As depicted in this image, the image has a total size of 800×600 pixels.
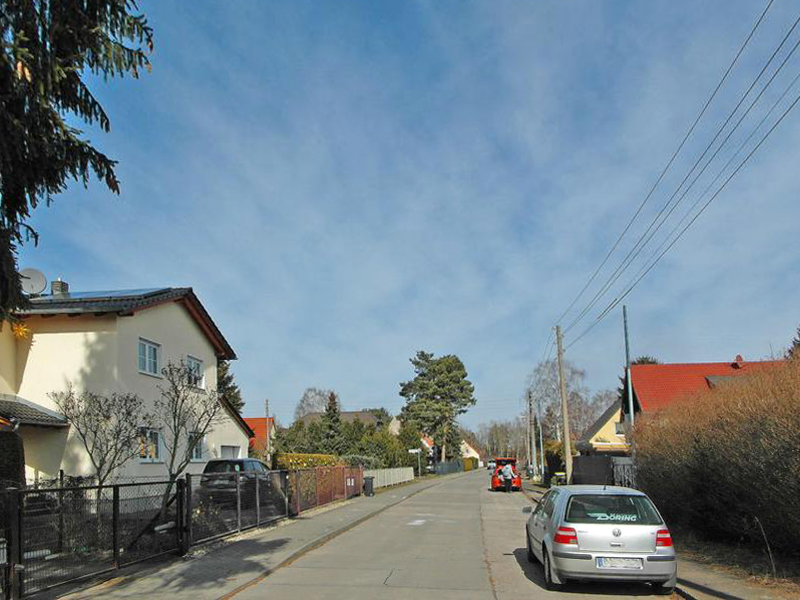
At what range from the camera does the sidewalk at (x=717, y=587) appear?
30.1ft

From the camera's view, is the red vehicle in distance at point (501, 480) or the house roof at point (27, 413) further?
the red vehicle in distance at point (501, 480)

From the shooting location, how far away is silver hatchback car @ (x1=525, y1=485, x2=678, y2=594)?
9539mm

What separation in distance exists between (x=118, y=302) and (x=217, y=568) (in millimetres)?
11055

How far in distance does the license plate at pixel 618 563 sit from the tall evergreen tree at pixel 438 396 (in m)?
78.2

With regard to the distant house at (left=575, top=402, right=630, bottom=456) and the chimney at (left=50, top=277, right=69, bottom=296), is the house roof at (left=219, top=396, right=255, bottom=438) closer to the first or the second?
the chimney at (left=50, top=277, right=69, bottom=296)

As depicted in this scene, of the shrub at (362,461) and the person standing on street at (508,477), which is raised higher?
the shrub at (362,461)

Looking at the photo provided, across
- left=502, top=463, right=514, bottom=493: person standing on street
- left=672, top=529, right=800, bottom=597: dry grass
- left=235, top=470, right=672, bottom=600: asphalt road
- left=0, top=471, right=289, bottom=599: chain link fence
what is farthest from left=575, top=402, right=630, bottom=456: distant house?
left=0, top=471, right=289, bottom=599: chain link fence

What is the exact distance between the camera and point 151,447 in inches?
864

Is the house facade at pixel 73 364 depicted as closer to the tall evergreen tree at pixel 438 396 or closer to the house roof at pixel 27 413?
the house roof at pixel 27 413

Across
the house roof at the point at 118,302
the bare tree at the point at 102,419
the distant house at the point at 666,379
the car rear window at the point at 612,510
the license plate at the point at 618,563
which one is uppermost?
the house roof at the point at 118,302

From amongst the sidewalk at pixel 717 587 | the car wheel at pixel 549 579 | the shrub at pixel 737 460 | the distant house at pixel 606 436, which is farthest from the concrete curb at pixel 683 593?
the distant house at pixel 606 436

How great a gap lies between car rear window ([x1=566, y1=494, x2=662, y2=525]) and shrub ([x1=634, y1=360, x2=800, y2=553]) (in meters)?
1.71

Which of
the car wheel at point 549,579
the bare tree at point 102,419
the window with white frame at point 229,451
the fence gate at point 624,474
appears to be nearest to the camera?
the car wheel at point 549,579

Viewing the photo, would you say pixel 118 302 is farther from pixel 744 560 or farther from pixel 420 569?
pixel 744 560
